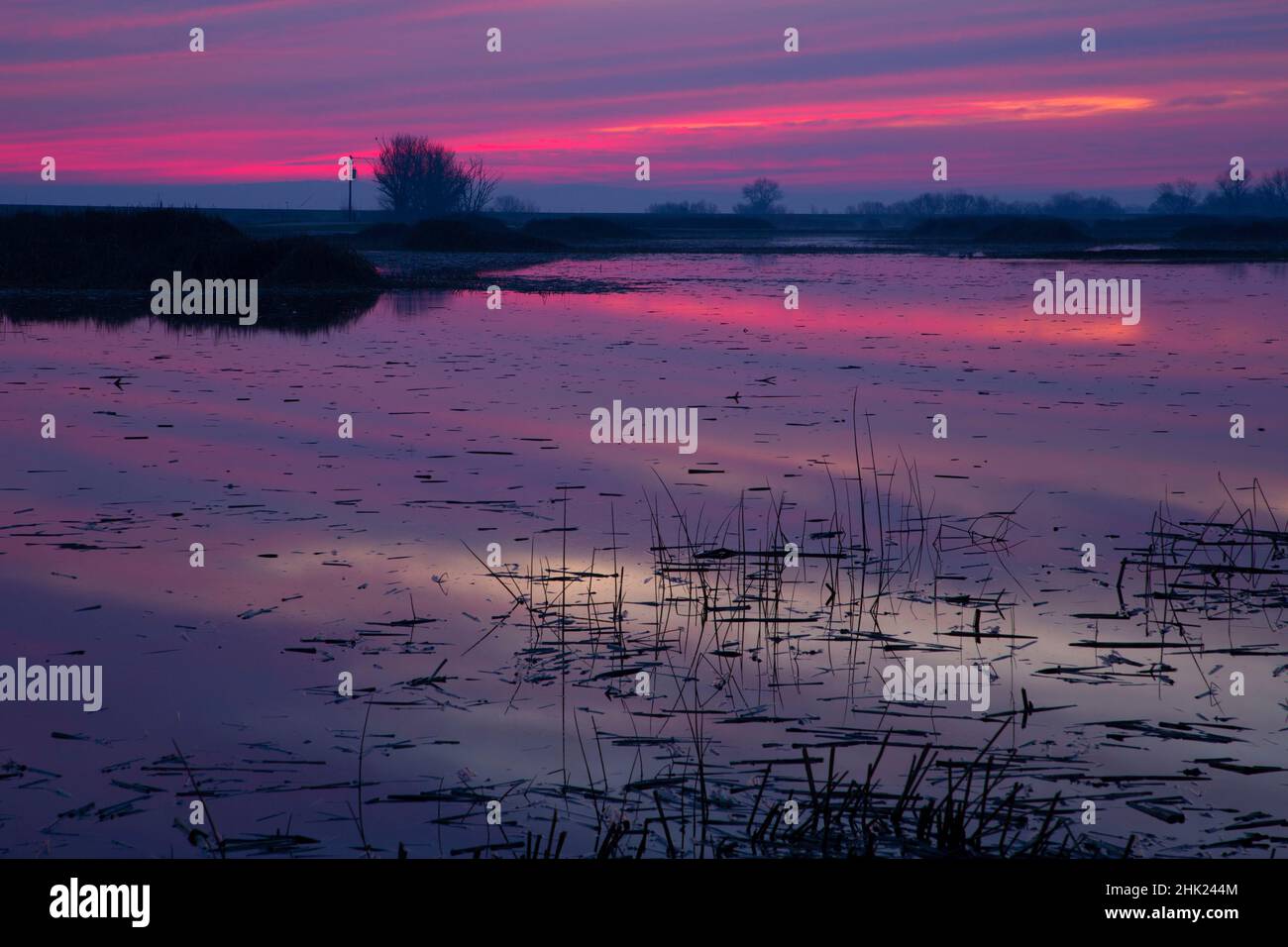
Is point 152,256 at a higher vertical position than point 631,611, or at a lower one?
higher

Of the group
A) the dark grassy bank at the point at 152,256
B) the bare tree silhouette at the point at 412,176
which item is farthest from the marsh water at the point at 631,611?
the bare tree silhouette at the point at 412,176

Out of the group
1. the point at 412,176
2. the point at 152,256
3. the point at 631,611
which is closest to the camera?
the point at 631,611

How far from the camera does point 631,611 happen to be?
718 cm

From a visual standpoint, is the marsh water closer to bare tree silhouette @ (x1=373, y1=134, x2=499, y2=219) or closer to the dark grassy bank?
the dark grassy bank

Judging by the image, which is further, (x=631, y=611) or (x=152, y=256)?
(x=152, y=256)

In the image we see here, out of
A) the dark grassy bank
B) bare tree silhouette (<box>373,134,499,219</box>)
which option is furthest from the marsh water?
bare tree silhouette (<box>373,134,499,219</box>)

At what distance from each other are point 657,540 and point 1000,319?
709 inches

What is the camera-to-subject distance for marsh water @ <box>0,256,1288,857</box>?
483 cm

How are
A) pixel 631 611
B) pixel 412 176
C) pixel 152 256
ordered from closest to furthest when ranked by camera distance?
pixel 631 611 → pixel 152 256 → pixel 412 176

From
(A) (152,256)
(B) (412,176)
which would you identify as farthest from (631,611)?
(B) (412,176)

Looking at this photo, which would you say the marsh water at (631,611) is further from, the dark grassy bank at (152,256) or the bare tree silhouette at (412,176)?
the bare tree silhouette at (412,176)

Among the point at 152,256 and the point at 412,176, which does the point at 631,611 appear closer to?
the point at 152,256
